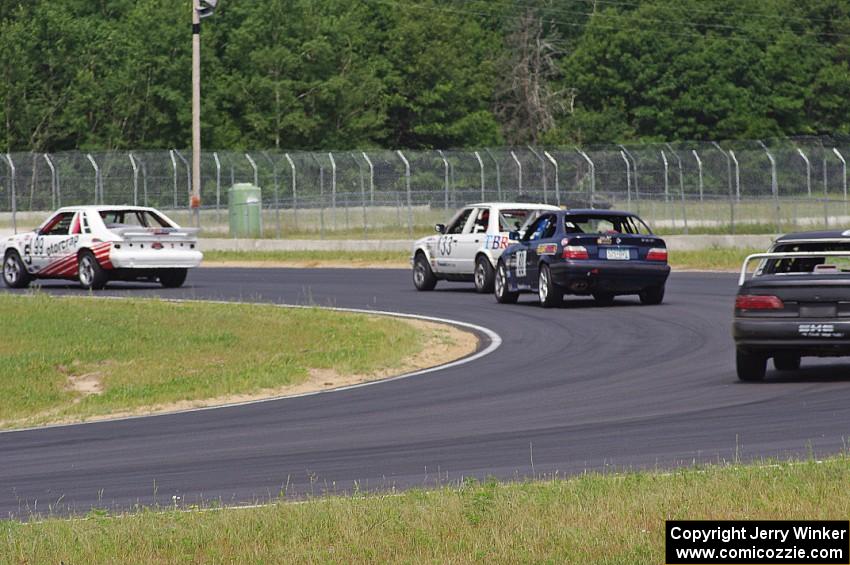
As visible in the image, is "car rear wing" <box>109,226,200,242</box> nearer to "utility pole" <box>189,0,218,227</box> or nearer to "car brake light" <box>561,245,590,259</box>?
"car brake light" <box>561,245,590,259</box>

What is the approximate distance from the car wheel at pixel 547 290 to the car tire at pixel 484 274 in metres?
3.14

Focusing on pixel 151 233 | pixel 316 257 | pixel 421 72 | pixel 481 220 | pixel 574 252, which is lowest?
pixel 316 257

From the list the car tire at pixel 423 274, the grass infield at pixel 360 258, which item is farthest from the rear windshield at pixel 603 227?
the grass infield at pixel 360 258

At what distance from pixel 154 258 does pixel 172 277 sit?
1.56 metres

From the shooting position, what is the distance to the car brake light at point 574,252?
78.0 ft

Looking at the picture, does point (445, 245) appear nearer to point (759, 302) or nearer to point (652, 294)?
point (652, 294)

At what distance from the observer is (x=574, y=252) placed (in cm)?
2377

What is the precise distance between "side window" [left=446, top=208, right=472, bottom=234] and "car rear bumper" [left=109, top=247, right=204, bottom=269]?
4842 mm

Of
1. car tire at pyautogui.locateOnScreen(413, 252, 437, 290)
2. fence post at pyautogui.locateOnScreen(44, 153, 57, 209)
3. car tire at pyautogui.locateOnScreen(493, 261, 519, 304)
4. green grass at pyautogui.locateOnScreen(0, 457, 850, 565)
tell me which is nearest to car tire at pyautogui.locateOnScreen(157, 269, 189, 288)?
car tire at pyautogui.locateOnScreen(413, 252, 437, 290)

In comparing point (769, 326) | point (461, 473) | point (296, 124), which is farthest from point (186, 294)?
point (296, 124)

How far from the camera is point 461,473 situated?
1088 centimetres

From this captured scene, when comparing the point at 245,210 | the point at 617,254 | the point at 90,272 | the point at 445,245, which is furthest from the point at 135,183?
the point at 617,254

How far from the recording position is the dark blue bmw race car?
78.3 ft

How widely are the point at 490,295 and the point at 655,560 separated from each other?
20506 millimetres
